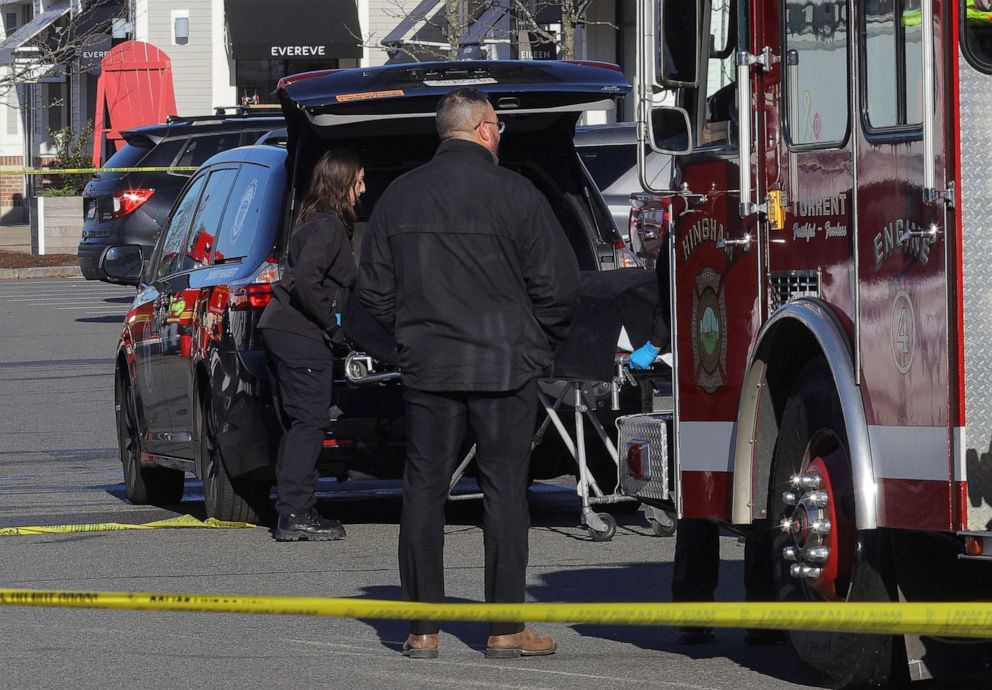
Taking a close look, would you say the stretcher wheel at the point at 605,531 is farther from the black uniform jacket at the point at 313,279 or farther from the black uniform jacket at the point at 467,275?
the black uniform jacket at the point at 467,275

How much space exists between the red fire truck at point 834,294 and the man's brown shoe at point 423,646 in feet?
2.95

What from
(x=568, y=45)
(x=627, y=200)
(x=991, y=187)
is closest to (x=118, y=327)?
(x=627, y=200)

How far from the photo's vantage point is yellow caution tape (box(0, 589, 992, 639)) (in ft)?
13.6

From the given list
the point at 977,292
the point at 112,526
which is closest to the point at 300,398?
the point at 112,526

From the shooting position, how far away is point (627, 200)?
16.9 metres

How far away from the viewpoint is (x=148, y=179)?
22797mm

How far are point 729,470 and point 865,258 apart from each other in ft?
3.72

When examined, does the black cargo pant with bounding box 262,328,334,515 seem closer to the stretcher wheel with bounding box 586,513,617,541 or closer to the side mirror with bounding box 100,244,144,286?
the stretcher wheel with bounding box 586,513,617,541

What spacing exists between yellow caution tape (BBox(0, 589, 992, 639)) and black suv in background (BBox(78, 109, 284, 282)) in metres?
17.8

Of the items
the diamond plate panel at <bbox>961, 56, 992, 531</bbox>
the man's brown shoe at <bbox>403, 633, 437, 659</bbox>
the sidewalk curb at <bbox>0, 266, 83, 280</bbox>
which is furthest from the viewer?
the sidewalk curb at <bbox>0, 266, 83, 280</bbox>

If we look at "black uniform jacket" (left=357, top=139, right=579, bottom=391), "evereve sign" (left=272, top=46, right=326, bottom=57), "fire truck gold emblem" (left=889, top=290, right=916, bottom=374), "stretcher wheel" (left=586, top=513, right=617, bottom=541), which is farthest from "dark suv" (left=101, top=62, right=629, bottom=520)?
"evereve sign" (left=272, top=46, right=326, bottom=57)

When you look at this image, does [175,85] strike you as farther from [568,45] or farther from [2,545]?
[2,545]

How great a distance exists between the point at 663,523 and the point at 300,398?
1794 mm

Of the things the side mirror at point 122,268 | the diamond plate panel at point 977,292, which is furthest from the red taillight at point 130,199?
the diamond plate panel at point 977,292
